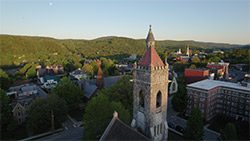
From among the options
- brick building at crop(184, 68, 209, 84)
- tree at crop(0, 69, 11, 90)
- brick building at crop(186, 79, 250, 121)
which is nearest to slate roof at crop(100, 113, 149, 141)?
brick building at crop(186, 79, 250, 121)

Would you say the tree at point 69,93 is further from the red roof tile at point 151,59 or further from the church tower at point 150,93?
the red roof tile at point 151,59

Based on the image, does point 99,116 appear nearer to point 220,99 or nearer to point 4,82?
point 220,99

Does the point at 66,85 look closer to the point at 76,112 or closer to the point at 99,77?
the point at 76,112

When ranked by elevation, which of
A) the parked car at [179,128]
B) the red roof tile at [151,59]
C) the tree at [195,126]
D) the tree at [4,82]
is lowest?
the parked car at [179,128]

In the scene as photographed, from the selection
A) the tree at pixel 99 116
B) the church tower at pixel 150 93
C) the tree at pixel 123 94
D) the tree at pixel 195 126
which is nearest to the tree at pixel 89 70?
the tree at pixel 123 94

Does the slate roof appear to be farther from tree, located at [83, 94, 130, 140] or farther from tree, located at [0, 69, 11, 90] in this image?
tree, located at [0, 69, 11, 90]

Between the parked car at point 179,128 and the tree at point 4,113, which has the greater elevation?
the tree at point 4,113

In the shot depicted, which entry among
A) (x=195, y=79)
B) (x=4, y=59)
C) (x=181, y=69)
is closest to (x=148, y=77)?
(x=195, y=79)

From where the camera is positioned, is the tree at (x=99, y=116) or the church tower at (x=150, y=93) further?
the tree at (x=99, y=116)
